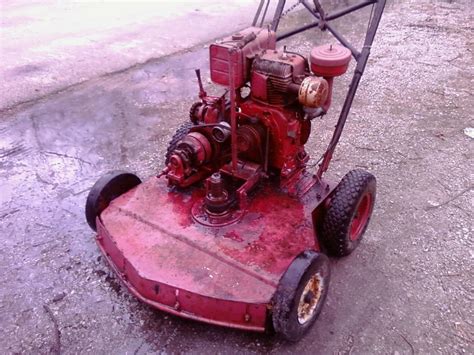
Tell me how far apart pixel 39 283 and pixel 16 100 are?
323 cm

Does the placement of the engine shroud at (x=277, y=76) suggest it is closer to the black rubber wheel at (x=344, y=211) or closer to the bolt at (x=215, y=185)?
the bolt at (x=215, y=185)

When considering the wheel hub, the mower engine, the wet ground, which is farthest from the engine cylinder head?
the wet ground

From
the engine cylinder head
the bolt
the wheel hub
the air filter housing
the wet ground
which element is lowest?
the wet ground

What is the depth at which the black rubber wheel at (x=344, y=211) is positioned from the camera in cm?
299

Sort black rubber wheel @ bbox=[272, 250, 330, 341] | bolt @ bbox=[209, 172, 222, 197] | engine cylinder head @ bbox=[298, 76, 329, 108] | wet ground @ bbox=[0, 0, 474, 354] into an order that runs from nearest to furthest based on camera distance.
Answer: black rubber wheel @ bbox=[272, 250, 330, 341], engine cylinder head @ bbox=[298, 76, 329, 108], wet ground @ bbox=[0, 0, 474, 354], bolt @ bbox=[209, 172, 222, 197]

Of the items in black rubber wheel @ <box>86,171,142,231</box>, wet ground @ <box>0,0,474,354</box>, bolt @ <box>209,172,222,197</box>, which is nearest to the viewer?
wet ground @ <box>0,0,474,354</box>

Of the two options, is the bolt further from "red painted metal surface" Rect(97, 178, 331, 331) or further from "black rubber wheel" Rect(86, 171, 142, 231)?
"black rubber wheel" Rect(86, 171, 142, 231)

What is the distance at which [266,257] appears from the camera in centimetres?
269

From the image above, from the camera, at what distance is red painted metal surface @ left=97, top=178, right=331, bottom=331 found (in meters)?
2.52

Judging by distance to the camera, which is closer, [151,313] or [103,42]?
[151,313]

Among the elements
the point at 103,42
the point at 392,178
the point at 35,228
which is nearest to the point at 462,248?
the point at 392,178

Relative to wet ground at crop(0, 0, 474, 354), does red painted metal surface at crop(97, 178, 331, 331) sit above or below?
above

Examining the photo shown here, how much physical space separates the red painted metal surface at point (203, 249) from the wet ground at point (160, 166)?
0.33 m

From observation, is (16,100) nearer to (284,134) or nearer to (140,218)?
(140,218)
